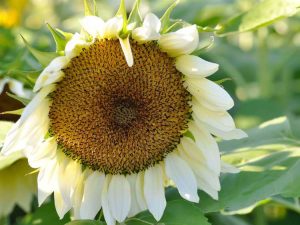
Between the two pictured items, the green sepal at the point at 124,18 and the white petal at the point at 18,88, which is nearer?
the green sepal at the point at 124,18

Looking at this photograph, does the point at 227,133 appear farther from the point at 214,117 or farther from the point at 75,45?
the point at 75,45

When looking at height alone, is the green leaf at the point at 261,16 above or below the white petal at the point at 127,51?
below

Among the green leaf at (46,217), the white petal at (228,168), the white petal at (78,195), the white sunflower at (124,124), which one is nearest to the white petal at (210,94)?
the white sunflower at (124,124)

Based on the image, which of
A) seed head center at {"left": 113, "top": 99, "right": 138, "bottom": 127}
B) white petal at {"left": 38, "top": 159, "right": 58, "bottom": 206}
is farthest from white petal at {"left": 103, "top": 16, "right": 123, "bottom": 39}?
white petal at {"left": 38, "top": 159, "right": 58, "bottom": 206}

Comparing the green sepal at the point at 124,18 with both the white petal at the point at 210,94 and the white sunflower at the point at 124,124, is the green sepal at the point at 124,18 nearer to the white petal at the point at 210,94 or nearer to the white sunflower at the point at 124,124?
the white sunflower at the point at 124,124

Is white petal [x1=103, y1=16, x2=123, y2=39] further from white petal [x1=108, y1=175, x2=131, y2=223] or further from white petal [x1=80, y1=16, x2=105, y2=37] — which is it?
white petal [x1=108, y1=175, x2=131, y2=223]

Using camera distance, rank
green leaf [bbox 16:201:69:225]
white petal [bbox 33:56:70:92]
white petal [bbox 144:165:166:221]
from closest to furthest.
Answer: white petal [bbox 33:56:70:92], white petal [bbox 144:165:166:221], green leaf [bbox 16:201:69:225]

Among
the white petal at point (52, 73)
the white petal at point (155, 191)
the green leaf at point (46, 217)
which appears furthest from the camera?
the green leaf at point (46, 217)
